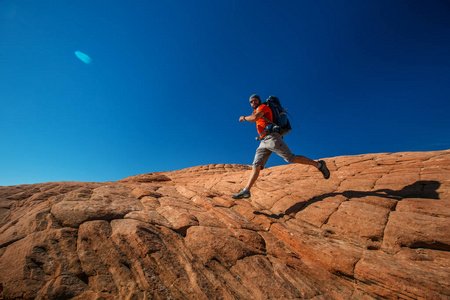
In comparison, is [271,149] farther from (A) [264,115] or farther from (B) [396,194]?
(B) [396,194]

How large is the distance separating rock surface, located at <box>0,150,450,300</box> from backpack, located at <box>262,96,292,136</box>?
2509 mm

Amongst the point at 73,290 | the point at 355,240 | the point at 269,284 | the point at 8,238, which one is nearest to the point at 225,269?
the point at 269,284

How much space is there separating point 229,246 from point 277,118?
164 inches

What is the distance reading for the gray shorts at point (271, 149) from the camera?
6.03 meters

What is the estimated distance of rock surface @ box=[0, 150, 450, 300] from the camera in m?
2.80

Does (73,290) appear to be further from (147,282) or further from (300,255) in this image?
(300,255)

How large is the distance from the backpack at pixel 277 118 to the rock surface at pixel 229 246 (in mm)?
2509

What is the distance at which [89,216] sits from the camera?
151 inches

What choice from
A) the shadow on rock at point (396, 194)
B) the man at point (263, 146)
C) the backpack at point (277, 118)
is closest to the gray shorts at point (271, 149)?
the man at point (263, 146)

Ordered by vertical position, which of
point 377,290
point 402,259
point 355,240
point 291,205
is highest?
point 291,205

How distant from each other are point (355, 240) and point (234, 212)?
3068mm

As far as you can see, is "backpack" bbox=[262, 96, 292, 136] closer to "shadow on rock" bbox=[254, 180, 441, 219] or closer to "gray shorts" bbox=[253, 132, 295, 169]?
"gray shorts" bbox=[253, 132, 295, 169]

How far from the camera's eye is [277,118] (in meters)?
6.17

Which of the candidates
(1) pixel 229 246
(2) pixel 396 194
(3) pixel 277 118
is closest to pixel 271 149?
(3) pixel 277 118
